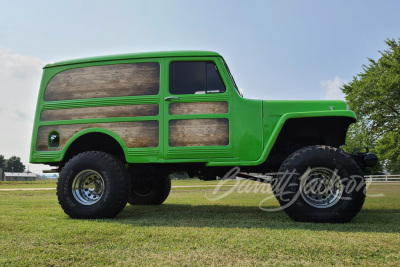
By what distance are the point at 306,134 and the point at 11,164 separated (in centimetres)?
14492

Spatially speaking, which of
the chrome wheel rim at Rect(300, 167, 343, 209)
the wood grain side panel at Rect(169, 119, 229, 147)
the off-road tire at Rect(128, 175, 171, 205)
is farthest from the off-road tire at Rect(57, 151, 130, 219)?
the chrome wheel rim at Rect(300, 167, 343, 209)

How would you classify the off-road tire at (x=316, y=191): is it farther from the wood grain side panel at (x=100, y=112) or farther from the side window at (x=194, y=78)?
the wood grain side panel at (x=100, y=112)

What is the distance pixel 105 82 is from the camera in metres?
4.54

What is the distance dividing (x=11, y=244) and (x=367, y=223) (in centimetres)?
402

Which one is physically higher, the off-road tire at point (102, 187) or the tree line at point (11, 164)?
the tree line at point (11, 164)

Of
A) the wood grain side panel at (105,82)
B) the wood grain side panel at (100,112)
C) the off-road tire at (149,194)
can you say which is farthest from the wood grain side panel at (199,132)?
the off-road tire at (149,194)

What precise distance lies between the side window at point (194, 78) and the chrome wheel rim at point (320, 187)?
174 centimetres

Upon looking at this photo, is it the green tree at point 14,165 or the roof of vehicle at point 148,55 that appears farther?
the green tree at point 14,165

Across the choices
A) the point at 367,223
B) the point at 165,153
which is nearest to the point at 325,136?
the point at 367,223

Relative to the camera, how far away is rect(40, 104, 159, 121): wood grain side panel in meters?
4.33

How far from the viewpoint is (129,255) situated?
2.31 m

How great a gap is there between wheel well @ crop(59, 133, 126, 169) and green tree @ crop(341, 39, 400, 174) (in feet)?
75.1

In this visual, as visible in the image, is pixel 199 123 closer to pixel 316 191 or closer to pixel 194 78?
pixel 194 78

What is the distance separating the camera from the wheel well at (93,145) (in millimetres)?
4570
